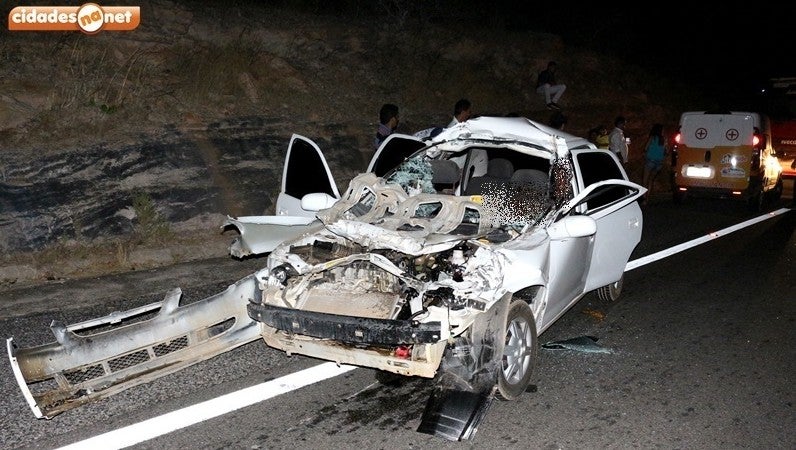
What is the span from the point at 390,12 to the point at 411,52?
4.44 ft

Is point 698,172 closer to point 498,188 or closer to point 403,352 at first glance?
point 498,188

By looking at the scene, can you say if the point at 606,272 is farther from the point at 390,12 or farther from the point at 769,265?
the point at 390,12

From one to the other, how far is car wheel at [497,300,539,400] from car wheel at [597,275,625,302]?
2.37 metres

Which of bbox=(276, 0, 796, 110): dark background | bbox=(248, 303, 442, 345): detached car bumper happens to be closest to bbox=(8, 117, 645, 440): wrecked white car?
bbox=(248, 303, 442, 345): detached car bumper

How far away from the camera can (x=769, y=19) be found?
112 feet

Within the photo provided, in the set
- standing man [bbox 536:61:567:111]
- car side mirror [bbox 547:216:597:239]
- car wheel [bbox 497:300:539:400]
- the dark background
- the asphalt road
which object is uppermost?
the dark background

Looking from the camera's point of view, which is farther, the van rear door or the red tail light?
the van rear door

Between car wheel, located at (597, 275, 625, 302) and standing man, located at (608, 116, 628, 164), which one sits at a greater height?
standing man, located at (608, 116, 628, 164)

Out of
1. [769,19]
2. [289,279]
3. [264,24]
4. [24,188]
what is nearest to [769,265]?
[289,279]

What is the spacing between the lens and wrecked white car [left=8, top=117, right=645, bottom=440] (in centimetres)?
439

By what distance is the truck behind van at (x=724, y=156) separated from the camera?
1291cm

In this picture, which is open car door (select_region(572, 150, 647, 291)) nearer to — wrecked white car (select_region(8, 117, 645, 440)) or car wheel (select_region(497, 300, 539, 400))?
wrecked white car (select_region(8, 117, 645, 440))
